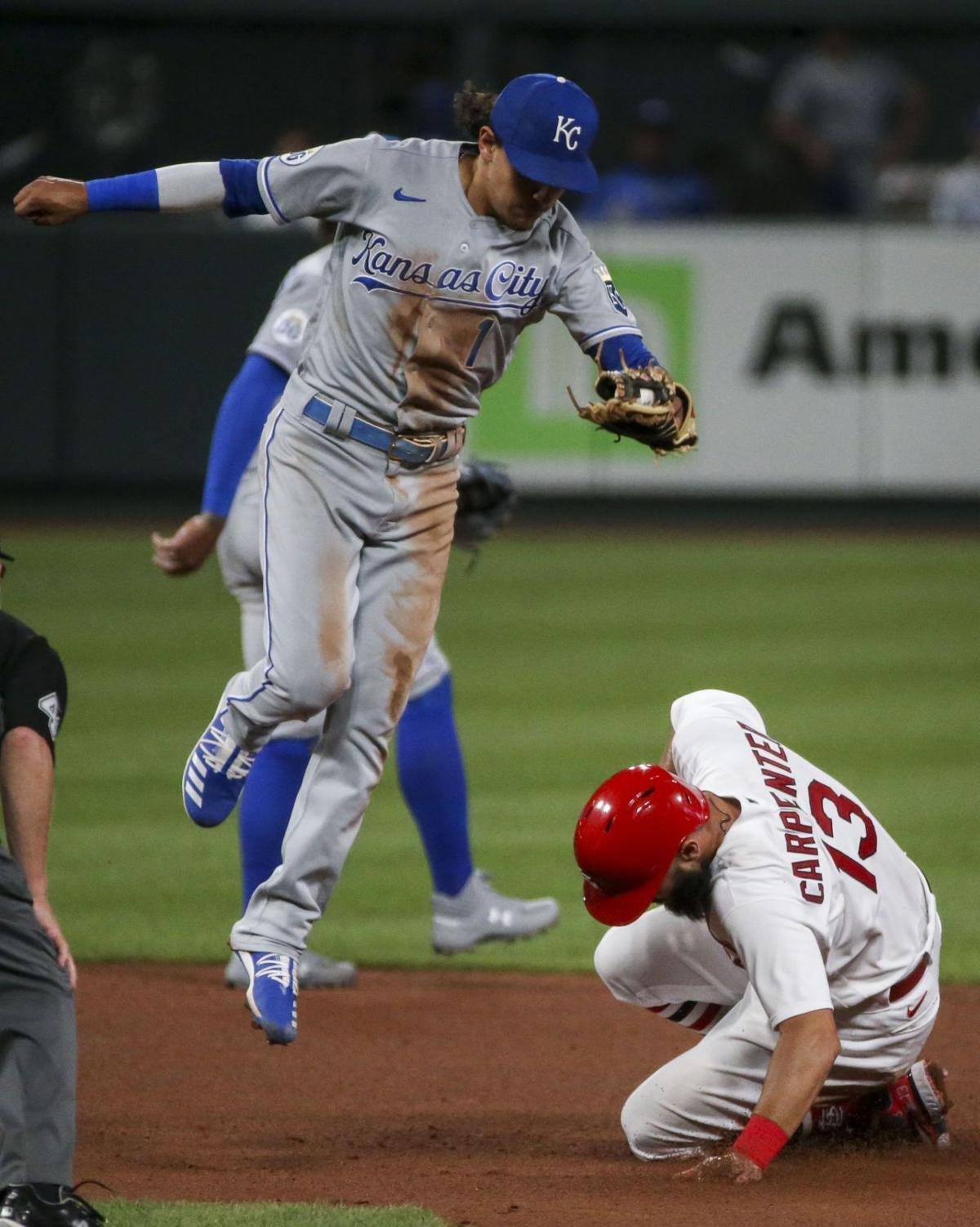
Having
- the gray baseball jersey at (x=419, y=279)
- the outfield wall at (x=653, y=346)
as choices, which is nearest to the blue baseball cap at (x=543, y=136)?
the gray baseball jersey at (x=419, y=279)

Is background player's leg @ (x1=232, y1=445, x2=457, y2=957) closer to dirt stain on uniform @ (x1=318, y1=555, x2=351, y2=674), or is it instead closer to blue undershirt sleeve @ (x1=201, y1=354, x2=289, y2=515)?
dirt stain on uniform @ (x1=318, y1=555, x2=351, y2=674)

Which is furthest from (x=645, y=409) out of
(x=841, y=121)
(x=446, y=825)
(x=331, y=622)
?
(x=841, y=121)

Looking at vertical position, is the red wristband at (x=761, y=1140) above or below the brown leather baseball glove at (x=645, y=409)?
below

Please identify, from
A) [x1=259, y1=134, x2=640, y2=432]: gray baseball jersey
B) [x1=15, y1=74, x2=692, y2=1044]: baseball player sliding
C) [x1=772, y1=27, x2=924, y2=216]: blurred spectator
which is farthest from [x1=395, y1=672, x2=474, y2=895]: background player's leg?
[x1=772, y1=27, x2=924, y2=216]: blurred spectator

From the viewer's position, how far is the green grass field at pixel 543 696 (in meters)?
7.12

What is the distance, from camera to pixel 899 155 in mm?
17234

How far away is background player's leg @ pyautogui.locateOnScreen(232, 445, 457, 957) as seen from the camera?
4.70 metres

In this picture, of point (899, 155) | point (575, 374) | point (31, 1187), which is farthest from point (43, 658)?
point (899, 155)

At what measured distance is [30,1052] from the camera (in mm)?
3670

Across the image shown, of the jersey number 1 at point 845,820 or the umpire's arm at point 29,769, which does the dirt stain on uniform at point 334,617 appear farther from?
the jersey number 1 at point 845,820

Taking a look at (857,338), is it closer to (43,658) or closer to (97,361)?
(97,361)

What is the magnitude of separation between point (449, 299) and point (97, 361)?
11600mm

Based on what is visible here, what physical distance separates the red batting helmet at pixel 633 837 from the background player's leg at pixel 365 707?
70 centimetres

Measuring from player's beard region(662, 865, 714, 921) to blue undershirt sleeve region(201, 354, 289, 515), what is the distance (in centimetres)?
214
